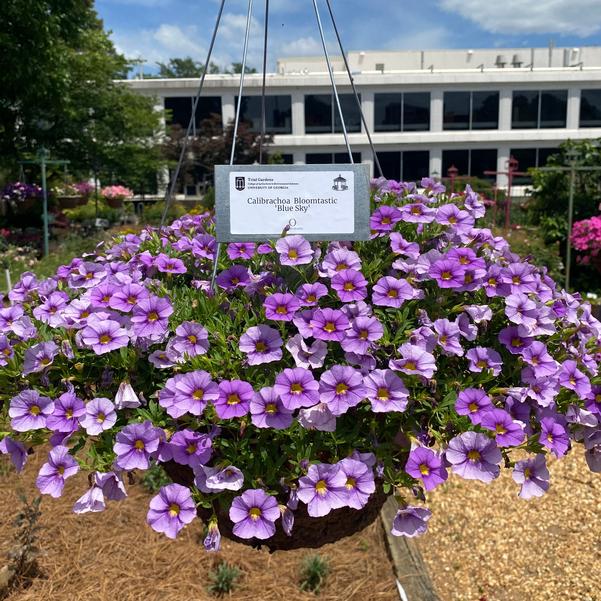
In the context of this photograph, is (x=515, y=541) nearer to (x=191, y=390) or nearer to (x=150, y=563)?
(x=150, y=563)

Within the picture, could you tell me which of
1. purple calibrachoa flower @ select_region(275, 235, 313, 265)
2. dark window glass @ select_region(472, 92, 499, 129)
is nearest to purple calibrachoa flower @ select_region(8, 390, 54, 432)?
purple calibrachoa flower @ select_region(275, 235, 313, 265)

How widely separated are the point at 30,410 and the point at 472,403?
0.97m

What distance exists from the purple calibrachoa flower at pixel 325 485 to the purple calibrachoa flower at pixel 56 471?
49 cm

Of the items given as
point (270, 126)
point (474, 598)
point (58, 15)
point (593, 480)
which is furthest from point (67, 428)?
point (270, 126)

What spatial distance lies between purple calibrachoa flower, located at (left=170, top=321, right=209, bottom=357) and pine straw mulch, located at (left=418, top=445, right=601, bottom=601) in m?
2.90

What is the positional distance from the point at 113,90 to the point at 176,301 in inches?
648

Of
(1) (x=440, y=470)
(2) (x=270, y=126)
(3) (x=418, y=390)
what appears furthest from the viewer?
(2) (x=270, y=126)

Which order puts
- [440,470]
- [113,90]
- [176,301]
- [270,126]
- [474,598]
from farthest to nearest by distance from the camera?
[270,126], [113,90], [474,598], [176,301], [440,470]

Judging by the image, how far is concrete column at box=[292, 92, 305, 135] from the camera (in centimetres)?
3097

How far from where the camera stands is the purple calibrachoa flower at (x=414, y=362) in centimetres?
126

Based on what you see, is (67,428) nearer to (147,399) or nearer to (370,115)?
(147,399)

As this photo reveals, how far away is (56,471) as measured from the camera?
1.29 metres

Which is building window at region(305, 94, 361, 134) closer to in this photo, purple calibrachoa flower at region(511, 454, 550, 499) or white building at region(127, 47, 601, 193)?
white building at region(127, 47, 601, 193)

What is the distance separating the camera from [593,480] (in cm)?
454
